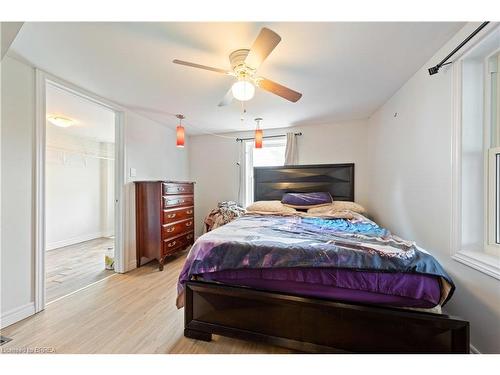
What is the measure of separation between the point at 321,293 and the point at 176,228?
7.95ft

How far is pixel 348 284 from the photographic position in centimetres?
123

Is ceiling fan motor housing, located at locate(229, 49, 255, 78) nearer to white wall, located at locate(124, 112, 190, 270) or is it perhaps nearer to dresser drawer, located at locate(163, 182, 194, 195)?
dresser drawer, located at locate(163, 182, 194, 195)

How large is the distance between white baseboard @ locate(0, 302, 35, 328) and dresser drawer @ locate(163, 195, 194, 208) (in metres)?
1.53

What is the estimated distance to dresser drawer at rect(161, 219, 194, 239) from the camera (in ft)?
9.45

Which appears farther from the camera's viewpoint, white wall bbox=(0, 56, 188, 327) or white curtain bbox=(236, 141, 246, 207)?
white curtain bbox=(236, 141, 246, 207)

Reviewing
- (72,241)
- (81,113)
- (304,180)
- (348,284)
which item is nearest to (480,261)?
(348,284)

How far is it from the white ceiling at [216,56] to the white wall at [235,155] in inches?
A: 33.8

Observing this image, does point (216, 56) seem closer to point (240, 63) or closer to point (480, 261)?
point (240, 63)

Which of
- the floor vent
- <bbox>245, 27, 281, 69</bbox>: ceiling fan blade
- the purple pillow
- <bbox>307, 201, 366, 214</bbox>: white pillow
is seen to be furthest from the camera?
the purple pillow

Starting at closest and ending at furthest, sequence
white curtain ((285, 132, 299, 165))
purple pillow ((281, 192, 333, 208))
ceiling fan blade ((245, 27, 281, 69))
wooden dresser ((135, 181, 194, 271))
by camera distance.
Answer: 1. ceiling fan blade ((245, 27, 281, 69))
2. wooden dresser ((135, 181, 194, 271))
3. purple pillow ((281, 192, 333, 208))
4. white curtain ((285, 132, 299, 165))

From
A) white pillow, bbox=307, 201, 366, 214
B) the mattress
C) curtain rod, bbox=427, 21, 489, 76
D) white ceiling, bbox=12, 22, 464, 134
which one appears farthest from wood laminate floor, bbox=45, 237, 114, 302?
curtain rod, bbox=427, 21, 489, 76

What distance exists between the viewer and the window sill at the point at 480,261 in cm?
118
